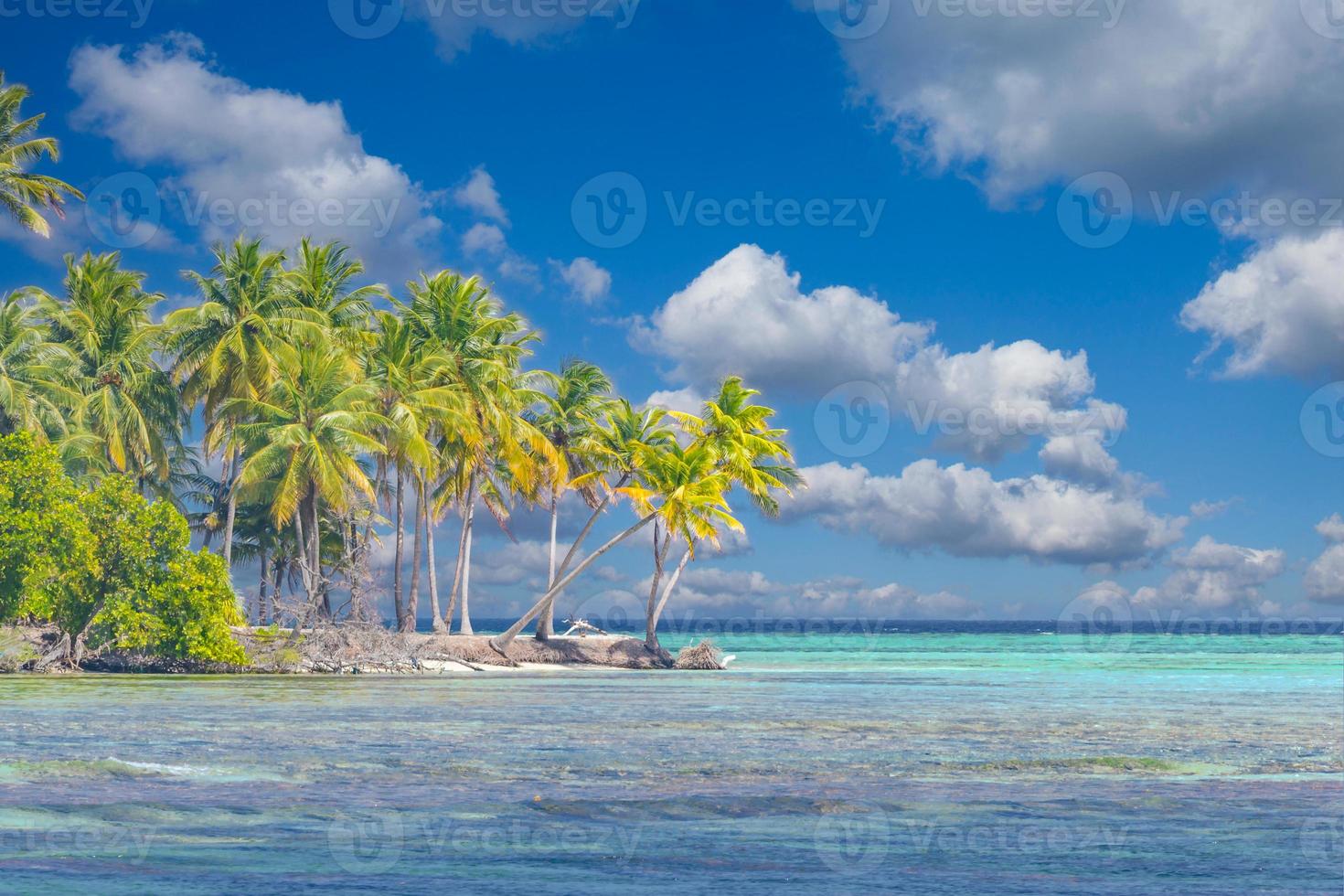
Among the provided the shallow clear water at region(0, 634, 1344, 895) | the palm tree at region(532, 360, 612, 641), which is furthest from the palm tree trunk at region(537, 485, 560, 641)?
the shallow clear water at region(0, 634, 1344, 895)

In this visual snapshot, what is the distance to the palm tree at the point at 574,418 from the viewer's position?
151 ft

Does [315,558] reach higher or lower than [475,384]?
lower

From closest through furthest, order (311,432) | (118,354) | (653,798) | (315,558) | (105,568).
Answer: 1. (653,798)
2. (105,568)
3. (311,432)
4. (315,558)
5. (118,354)

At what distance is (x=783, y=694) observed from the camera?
91.8ft

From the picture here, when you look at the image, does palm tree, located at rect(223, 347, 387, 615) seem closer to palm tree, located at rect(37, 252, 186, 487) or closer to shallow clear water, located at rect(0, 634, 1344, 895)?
palm tree, located at rect(37, 252, 186, 487)

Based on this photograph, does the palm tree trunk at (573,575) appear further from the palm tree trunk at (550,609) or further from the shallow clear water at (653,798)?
the shallow clear water at (653,798)

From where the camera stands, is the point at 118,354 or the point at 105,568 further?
the point at 118,354

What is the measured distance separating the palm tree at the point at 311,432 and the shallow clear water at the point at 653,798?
13086 millimetres

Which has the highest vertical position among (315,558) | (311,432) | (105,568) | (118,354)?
(118,354)

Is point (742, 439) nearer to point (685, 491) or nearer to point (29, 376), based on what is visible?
point (685, 491)

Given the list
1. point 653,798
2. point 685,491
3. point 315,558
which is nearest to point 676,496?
point 685,491

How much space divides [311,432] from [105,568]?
749 centimetres

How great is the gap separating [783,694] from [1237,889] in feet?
69.2

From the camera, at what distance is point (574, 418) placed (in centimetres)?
4678
